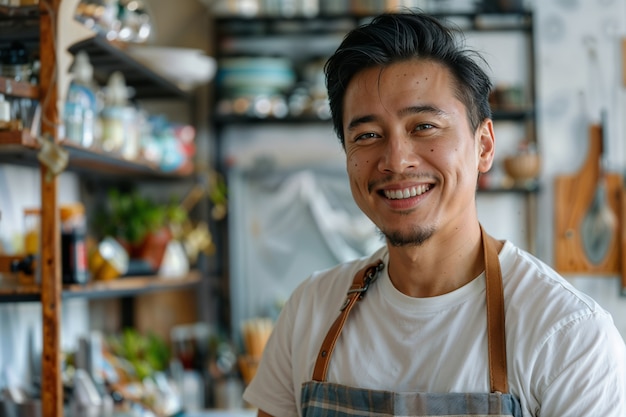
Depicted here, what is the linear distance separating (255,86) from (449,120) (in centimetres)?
219

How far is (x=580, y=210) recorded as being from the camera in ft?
11.6

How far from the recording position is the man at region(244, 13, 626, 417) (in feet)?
3.88

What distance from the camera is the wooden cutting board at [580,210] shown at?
3506 mm

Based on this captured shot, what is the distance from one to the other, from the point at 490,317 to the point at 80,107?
4.14 feet

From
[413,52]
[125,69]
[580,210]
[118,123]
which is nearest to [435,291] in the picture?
[413,52]

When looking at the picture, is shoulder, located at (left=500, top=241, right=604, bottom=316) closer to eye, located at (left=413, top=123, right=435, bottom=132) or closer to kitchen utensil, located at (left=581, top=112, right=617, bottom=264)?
eye, located at (left=413, top=123, right=435, bottom=132)

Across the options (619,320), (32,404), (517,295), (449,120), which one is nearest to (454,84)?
(449,120)

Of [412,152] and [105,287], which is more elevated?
[412,152]

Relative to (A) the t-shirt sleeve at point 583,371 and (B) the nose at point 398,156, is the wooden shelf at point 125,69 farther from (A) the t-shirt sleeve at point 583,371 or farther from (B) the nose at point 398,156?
(A) the t-shirt sleeve at point 583,371

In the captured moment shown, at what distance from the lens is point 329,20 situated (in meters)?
3.51

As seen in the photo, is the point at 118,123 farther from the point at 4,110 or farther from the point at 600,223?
the point at 600,223

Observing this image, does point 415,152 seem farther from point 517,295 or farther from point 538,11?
point 538,11

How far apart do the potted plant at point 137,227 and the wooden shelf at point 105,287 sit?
0.29 feet

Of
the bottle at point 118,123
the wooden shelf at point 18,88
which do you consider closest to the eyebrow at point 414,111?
the wooden shelf at point 18,88
